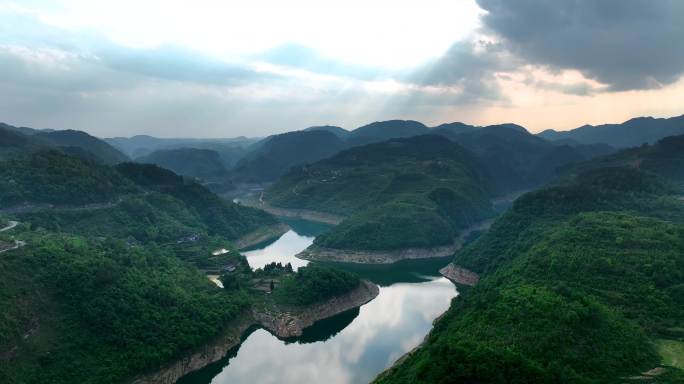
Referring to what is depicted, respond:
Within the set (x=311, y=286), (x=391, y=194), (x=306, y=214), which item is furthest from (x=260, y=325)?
(x=306, y=214)

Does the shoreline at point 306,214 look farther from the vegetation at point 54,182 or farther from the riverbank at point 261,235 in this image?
the vegetation at point 54,182

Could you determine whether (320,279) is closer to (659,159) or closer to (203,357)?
(203,357)

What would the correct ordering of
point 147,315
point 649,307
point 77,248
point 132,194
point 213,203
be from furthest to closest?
1. point 213,203
2. point 132,194
3. point 77,248
4. point 147,315
5. point 649,307

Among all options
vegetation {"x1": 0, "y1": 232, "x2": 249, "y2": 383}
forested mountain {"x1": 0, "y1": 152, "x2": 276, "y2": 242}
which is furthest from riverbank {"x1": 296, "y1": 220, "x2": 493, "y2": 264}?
vegetation {"x1": 0, "y1": 232, "x2": 249, "y2": 383}

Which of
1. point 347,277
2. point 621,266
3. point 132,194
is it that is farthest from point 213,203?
point 621,266

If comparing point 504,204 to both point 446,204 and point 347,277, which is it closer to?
point 446,204

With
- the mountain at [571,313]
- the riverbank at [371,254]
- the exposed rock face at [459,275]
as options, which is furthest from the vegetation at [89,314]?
the exposed rock face at [459,275]
